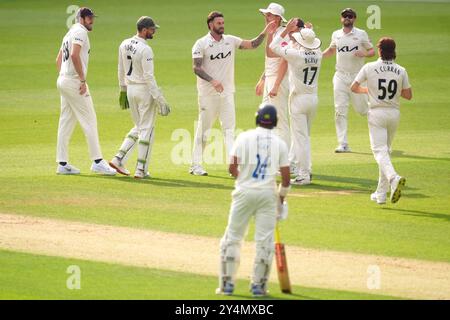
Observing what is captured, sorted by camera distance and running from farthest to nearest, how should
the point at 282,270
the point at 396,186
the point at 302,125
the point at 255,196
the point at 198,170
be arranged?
the point at 198,170, the point at 302,125, the point at 396,186, the point at 282,270, the point at 255,196

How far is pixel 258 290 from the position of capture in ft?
36.5

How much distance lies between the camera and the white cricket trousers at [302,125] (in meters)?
16.9

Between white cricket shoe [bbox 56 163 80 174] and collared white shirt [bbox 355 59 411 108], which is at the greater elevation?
collared white shirt [bbox 355 59 411 108]

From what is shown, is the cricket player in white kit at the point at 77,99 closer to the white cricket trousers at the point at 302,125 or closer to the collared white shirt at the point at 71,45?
the collared white shirt at the point at 71,45

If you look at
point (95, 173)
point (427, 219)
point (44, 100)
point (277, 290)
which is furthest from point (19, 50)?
point (277, 290)

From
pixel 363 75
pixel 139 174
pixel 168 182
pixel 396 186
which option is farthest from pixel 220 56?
pixel 396 186

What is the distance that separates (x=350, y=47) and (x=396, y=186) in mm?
5805

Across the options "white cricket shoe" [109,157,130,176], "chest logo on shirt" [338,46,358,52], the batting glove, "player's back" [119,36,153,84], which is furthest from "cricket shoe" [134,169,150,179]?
the batting glove

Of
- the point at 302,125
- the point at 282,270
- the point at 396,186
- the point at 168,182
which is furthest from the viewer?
the point at 168,182

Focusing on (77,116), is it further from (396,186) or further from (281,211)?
(281,211)

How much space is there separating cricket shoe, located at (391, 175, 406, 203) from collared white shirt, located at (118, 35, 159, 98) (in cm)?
410

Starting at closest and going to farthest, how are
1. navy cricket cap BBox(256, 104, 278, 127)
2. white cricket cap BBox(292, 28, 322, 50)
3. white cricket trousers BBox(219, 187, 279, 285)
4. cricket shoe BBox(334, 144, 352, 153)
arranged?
white cricket trousers BBox(219, 187, 279, 285)
navy cricket cap BBox(256, 104, 278, 127)
white cricket cap BBox(292, 28, 322, 50)
cricket shoe BBox(334, 144, 352, 153)

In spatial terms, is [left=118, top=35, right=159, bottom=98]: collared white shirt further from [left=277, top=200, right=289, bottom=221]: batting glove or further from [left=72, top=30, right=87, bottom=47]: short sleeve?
[left=277, top=200, right=289, bottom=221]: batting glove

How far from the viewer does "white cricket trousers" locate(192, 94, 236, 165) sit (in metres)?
17.6
